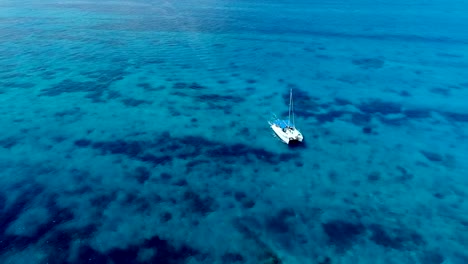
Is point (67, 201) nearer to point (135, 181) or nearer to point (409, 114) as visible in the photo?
point (135, 181)

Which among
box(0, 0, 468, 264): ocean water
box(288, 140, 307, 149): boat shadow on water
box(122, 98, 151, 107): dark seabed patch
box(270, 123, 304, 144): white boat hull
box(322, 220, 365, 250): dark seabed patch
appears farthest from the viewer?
box(122, 98, 151, 107): dark seabed patch

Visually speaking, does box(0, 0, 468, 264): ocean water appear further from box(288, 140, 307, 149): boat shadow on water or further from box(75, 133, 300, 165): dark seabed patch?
box(288, 140, 307, 149): boat shadow on water

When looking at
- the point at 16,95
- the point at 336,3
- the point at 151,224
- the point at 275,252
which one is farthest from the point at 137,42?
the point at 336,3

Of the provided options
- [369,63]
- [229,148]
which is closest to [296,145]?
[229,148]

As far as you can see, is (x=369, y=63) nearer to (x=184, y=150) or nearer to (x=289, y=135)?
(x=289, y=135)

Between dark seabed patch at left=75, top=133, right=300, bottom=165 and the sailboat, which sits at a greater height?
the sailboat

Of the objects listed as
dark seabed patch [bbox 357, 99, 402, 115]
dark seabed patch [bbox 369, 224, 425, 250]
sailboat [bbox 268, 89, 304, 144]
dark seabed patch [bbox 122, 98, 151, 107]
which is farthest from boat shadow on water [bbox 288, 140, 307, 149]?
dark seabed patch [bbox 122, 98, 151, 107]
